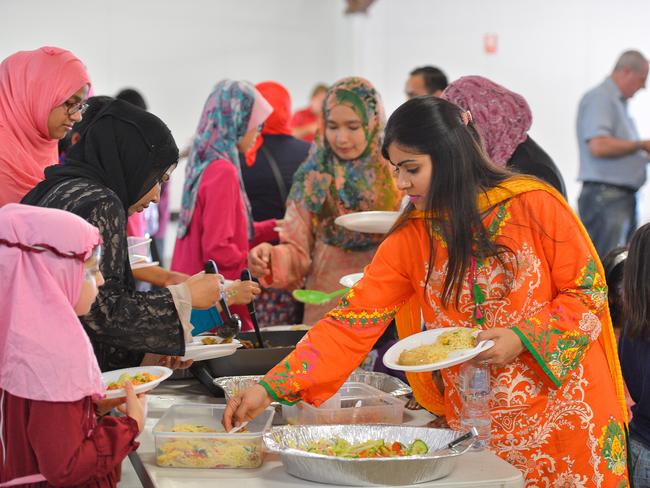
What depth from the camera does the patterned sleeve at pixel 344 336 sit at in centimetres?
191

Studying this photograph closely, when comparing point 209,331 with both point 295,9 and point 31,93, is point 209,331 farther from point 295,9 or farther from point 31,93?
point 295,9

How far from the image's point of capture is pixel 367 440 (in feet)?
5.75

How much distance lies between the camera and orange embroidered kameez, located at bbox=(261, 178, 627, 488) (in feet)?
6.05

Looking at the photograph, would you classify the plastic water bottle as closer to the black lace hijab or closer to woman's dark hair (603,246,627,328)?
the black lace hijab

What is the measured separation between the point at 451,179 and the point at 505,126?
0.77 meters

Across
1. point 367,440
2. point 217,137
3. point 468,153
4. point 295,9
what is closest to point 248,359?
point 367,440

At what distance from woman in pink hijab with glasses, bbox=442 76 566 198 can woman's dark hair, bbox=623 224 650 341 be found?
0.28 m

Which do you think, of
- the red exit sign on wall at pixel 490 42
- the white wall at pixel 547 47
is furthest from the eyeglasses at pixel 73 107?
the red exit sign on wall at pixel 490 42

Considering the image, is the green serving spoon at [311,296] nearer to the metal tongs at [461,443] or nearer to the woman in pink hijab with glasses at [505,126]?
the woman in pink hijab with glasses at [505,126]

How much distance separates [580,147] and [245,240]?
9.00ft

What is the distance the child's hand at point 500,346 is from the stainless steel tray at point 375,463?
0.16m

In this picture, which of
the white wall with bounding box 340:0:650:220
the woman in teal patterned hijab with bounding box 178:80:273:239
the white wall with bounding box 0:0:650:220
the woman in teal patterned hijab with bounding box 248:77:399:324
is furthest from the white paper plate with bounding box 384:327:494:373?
the white wall with bounding box 0:0:650:220

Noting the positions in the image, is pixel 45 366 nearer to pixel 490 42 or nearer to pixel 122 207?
pixel 122 207

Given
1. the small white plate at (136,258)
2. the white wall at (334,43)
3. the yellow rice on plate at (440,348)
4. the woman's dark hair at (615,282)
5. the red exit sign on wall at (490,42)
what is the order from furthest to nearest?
the red exit sign on wall at (490,42) < the white wall at (334,43) < the woman's dark hair at (615,282) < the small white plate at (136,258) < the yellow rice on plate at (440,348)
